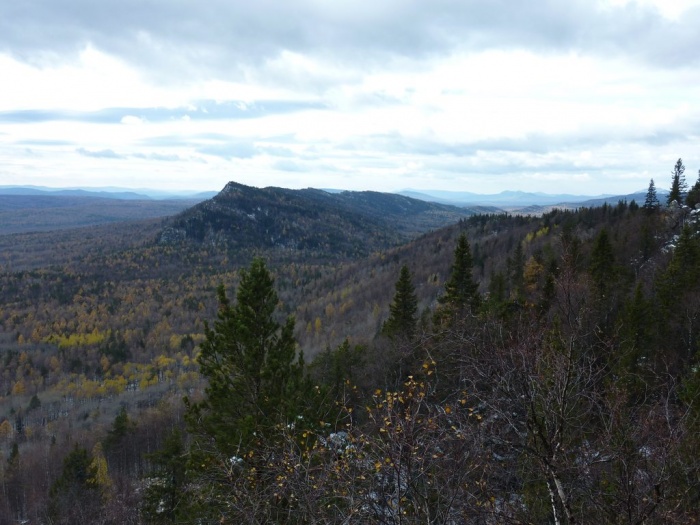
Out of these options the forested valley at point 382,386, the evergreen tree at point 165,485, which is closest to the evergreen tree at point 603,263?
the forested valley at point 382,386

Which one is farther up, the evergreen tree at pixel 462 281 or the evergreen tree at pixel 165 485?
the evergreen tree at pixel 462 281

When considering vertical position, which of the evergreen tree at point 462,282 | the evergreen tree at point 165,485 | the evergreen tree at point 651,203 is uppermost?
the evergreen tree at point 651,203

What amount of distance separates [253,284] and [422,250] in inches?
5638

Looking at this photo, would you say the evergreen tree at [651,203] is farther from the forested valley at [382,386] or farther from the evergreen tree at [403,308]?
the evergreen tree at [403,308]

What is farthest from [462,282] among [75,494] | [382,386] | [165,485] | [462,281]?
[75,494]

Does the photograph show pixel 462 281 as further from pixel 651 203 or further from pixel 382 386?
pixel 651 203

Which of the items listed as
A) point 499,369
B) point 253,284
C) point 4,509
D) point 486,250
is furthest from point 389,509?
point 486,250

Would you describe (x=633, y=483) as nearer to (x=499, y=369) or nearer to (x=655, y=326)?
(x=499, y=369)

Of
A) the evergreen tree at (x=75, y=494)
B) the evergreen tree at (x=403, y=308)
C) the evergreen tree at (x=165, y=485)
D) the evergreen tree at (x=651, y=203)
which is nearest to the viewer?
the evergreen tree at (x=165, y=485)

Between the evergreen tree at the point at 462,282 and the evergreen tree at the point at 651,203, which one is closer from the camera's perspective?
the evergreen tree at the point at 462,282

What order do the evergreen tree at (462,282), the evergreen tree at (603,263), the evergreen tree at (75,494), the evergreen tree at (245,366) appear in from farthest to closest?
the evergreen tree at (603,263)
the evergreen tree at (75,494)
the evergreen tree at (462,282)
the evergreen tree at (245,366)

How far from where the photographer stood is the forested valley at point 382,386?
Result: 19.4ft

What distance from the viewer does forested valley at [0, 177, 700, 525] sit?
5918mm

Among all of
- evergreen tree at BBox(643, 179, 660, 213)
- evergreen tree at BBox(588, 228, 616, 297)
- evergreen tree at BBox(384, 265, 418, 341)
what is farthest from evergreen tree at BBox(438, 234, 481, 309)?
evergreen tree at BBox(643, 179, 660, 213)
